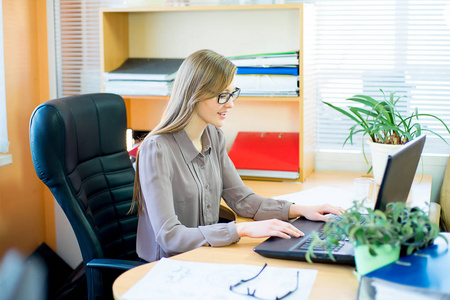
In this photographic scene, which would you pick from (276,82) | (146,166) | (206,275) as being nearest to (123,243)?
(146,166)

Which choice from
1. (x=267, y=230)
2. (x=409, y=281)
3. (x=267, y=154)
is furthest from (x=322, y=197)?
(x=409, y=281)

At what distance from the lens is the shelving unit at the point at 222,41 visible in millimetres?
2570

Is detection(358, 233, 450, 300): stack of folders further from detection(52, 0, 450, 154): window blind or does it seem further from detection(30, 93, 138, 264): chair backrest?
detection(52, 0, 450, 154): window blind

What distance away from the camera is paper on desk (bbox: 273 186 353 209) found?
2.01 metres

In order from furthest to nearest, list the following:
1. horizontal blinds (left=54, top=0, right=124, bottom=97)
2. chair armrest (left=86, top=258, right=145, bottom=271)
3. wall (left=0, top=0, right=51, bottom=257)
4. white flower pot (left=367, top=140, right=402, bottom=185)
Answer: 1. horizontal blinds (left=54, top=0, right=124, bottom=97)
2. wall (left=0, top=0, right=51, bottom=257)
3. white flower pot (left=367, top=140, right=402, bottom=185)
4. chair armrest (left=86, top=258, right=145, bottom=271)

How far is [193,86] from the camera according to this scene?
1.78 metres

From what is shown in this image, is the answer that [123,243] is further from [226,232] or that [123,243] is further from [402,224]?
[402,224]

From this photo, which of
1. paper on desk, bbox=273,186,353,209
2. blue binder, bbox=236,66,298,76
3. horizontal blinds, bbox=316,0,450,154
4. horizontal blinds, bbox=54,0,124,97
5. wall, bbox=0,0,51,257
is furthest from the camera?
horizontal blinds, bbox=54,0,124,97

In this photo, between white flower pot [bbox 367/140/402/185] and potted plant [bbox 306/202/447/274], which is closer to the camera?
potted plant [bbox 306/202/447/274]

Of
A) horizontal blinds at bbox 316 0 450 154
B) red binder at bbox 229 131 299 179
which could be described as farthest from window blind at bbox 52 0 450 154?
red binder at bbox 229 131 299 179

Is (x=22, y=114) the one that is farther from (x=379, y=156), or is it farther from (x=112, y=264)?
(x=379, y=156)

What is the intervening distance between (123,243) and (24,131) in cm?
110

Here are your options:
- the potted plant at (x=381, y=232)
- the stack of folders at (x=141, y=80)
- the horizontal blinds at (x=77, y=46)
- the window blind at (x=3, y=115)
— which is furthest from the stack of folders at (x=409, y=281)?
the horizontal blinds at (x=77, y=46)

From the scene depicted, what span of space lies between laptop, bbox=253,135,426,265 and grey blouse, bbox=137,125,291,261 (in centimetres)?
15
